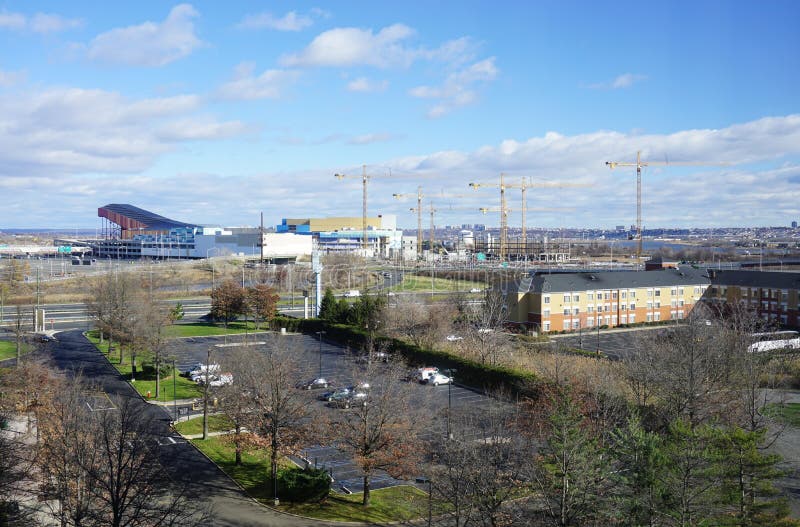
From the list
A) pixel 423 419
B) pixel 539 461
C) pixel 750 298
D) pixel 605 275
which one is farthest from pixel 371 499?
pixel 750 298

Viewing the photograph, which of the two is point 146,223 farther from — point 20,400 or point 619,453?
point 619,453

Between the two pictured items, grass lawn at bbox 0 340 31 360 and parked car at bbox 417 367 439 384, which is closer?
parked car at bbox 417 367 439 384

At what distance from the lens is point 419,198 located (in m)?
140

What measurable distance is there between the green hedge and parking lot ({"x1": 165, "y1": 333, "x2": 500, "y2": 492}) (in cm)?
70

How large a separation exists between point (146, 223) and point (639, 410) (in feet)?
422

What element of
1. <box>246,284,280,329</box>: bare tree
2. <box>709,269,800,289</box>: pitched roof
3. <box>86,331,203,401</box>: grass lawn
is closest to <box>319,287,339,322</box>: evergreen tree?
<box>246,284,280,329</box>: bare tree

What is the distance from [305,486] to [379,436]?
2.20 metres

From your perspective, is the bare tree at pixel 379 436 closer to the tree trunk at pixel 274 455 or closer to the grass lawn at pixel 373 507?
the grass lawn at pixel 373 507

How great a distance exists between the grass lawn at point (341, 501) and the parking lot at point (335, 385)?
77cm

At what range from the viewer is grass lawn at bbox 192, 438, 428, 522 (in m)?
15.7

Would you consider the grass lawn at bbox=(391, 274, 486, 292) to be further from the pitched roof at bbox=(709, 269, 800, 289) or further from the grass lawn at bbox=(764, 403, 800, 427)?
the grass lawn at bbox=(764, 403, 800, 427)

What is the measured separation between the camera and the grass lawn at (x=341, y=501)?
1573 cm

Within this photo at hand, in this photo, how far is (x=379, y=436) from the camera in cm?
1659

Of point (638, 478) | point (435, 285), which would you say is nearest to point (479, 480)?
point (638, 478)
